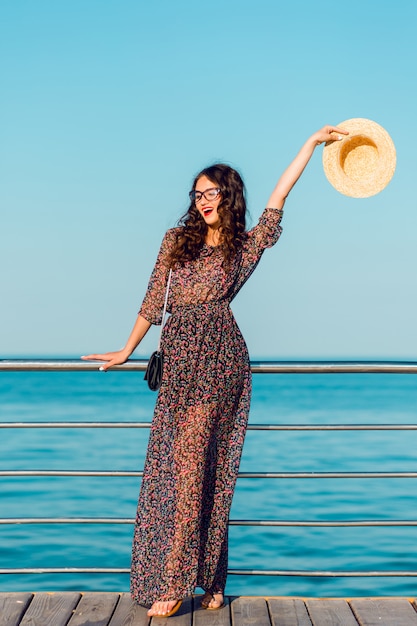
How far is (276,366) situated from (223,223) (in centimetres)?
57

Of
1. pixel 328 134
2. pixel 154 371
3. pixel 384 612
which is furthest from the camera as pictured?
pixel 328 134

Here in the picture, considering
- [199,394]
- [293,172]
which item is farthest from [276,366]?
[293,172]

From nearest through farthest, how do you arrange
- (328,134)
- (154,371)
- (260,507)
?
(154,371) < (328,134) < (260,507)

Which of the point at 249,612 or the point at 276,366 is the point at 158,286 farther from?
the point at 249,612

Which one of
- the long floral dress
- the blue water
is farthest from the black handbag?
the blue water

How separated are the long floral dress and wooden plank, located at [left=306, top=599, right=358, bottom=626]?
0.36 meters

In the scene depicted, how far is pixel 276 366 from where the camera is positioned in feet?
11.3

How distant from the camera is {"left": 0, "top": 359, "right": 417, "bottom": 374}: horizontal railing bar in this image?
343cm

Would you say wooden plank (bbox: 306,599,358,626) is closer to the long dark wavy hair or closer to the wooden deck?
the wooden deck

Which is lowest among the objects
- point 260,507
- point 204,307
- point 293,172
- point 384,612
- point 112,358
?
point 260,507

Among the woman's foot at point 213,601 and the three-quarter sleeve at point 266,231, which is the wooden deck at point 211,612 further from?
the three-quarter sleeve at point 266,231

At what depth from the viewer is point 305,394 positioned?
125 feet

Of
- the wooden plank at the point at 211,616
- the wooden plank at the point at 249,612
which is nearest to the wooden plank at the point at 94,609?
the wooden plank at the point at 211,616

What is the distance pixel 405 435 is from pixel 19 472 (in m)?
15.7
